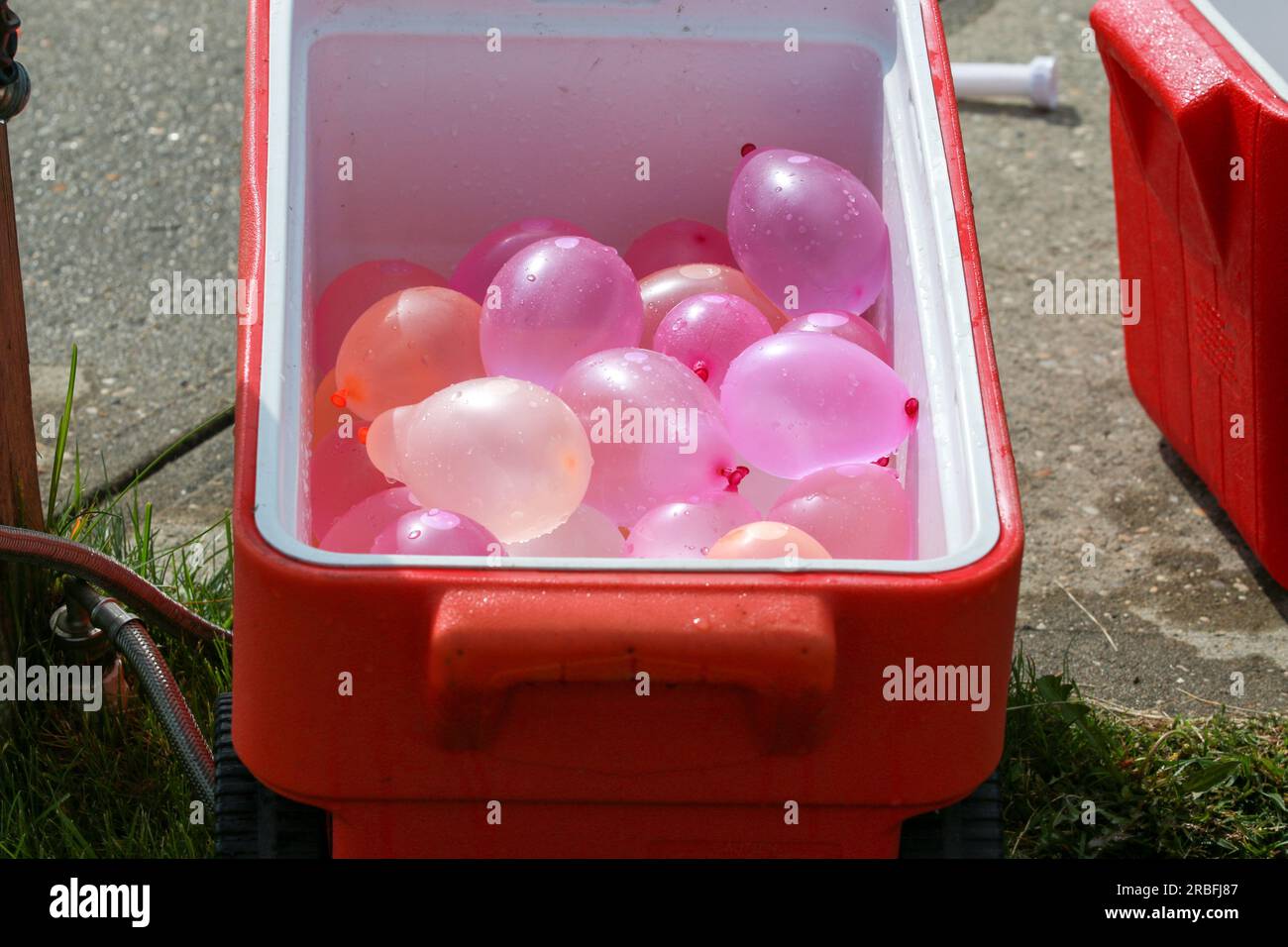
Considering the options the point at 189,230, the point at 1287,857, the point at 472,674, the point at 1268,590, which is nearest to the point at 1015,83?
the point at 1268,590

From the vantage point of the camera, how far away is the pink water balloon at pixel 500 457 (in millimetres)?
1554

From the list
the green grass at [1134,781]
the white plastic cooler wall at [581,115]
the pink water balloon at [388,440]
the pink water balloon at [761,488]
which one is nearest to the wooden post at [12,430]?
the white plastic cooler wall at [581,115]

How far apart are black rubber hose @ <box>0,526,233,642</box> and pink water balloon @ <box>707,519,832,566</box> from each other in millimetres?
738

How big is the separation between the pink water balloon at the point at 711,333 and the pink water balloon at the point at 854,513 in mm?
290

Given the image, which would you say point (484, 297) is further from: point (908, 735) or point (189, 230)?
point (189, 230)

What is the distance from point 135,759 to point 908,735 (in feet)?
3.40

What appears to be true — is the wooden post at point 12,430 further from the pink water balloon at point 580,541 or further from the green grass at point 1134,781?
the green grass at point 1134,781

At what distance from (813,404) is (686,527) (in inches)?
8.3

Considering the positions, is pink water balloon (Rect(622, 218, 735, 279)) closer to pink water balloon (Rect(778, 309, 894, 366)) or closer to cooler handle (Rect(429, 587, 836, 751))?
pink water balloon (Rect(778, 309, 894, 366))

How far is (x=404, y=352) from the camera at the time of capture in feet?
6.02

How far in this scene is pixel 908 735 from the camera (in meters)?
1.31

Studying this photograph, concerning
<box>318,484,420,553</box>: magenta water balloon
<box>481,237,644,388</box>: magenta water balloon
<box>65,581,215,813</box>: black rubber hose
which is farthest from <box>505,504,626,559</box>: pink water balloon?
<box>65,581,215,813</box>: black rubber hose

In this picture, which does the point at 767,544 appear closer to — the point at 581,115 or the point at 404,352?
the point at 404,352

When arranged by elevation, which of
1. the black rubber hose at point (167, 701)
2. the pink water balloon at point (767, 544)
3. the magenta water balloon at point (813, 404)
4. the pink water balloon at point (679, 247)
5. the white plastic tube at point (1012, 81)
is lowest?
the black rubber hose at point (167, 701)
